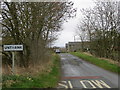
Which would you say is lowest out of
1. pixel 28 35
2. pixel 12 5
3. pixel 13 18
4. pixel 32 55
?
pixel 32 55

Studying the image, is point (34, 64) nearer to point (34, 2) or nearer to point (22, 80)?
point (34, 2)

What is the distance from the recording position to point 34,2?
45.2ft

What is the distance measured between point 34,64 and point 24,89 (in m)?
7.35

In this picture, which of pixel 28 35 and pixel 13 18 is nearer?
pixel 13 18

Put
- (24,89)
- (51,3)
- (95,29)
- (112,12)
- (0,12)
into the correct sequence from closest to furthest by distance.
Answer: (24,89)
(0,12)
(51,3)
(112,12)
(95,29)

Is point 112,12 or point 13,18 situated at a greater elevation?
point 112,12

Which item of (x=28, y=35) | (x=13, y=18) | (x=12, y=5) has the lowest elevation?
(x=28, y=35)

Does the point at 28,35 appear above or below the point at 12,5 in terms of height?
below

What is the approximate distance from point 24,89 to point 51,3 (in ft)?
26.6

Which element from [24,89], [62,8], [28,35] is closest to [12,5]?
[28,35]

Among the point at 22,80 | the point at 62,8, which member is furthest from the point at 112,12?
the point at 22,80

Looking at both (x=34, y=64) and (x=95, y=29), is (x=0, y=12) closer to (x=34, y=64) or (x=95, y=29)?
(x=34, y=64)

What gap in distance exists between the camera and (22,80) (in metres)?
9.81

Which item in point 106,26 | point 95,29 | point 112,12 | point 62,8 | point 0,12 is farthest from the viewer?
point 95,29
